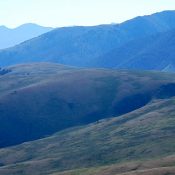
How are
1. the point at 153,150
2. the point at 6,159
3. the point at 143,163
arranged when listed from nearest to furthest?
the point at 143,163
the point at 153,150
the point at 6,159

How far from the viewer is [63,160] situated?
170500 millimetres

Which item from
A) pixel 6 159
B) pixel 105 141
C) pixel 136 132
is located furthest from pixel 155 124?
pixel 6 159

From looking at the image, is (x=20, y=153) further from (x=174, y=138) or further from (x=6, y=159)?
(x=174, y=138)

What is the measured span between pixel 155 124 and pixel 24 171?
223 feet

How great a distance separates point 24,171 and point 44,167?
7.51 m

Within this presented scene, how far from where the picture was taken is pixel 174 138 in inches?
6629

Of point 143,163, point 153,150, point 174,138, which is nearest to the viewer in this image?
point 143,163

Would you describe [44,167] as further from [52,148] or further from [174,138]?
[174,138]

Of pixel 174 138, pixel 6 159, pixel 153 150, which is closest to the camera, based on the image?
pixel 153 150

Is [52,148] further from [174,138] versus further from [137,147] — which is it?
[174,138]

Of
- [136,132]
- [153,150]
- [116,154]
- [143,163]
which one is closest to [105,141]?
[136,132]

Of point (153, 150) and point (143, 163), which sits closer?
point (143, 163)

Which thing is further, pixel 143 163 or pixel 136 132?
pixel 136 132

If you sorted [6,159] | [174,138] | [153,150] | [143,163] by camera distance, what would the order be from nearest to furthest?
[143,163], [153,150], [174,138], [6,159]
